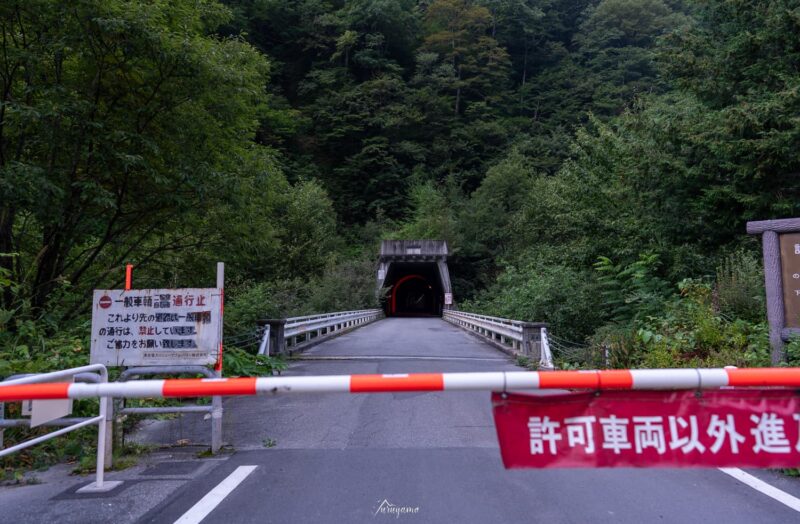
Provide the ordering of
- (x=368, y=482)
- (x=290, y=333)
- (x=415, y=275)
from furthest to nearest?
1. (x=415, y=275)
2. (x=290, y=333)
3. (x=368, y=482)

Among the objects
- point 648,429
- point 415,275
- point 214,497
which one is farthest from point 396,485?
point 415,275

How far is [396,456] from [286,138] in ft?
184

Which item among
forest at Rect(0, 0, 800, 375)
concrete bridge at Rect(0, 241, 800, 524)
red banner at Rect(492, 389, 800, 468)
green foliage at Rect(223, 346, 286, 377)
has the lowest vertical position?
concrete bridge at Rect(0, 241, 800, 524)

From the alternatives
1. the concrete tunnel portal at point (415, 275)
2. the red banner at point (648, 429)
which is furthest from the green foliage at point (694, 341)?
the concrete tunnel portal at point (415, 275)

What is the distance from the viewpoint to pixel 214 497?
4.29m

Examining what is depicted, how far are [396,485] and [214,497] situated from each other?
1.45 metres

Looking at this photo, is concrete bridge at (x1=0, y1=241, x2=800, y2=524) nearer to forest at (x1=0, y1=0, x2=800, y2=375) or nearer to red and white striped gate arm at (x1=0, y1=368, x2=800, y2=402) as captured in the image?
red and white striped gate arm at (x1=0, y1=368, x2=800, y2=402)

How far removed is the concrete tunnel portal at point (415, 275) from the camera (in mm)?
46438

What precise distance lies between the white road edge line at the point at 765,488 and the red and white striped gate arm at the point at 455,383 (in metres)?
1.82

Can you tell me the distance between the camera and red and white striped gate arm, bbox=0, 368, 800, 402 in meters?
2.94

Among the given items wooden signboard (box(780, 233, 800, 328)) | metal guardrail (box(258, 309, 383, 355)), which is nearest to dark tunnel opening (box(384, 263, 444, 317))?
metal guardrail (box(258, 309, 383, 355))

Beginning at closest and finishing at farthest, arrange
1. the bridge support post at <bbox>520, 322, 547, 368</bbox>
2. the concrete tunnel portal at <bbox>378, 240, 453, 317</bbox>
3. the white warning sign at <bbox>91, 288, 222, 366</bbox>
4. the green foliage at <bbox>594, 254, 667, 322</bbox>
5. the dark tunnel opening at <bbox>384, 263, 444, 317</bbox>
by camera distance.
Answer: the white warning sign at <bbox>91, 288, 222, 366</bbox> < the green foliage at <bbox>594, 254, 667, 322</bbox> < the bridge support post at <bbox>520, 322, 547, 368</bbox> < the concrete tunnel portal at <bbox>378, 240, 453, 317</bbox> < the dark tunnel opening at <bbox>384, 263, 444, 317</bbox>

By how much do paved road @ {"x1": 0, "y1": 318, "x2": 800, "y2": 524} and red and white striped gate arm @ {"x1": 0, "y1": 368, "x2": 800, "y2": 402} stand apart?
132 centimetres

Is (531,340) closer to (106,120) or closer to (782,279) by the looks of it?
(782,279)
